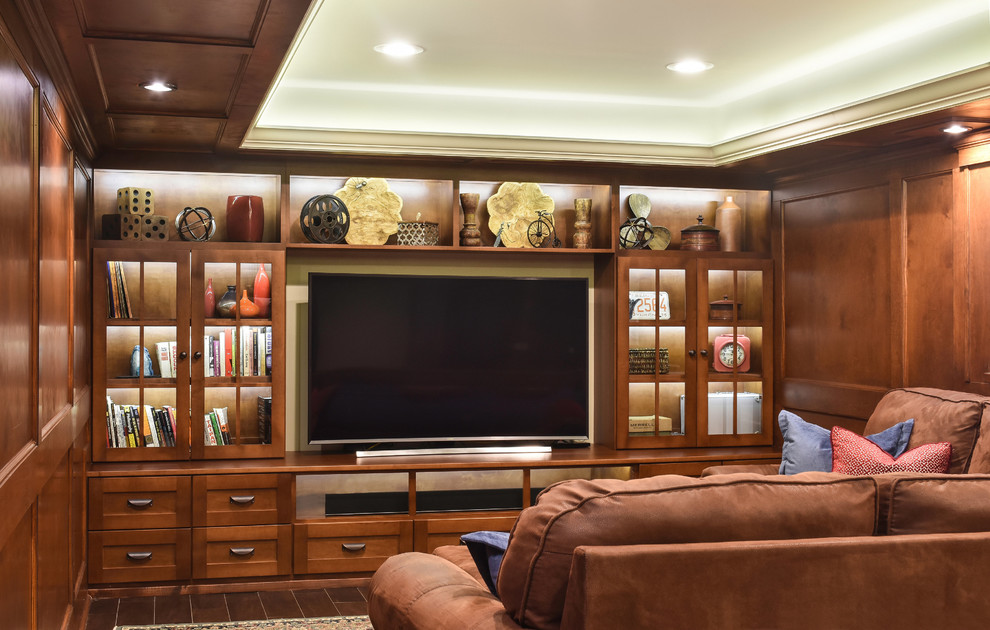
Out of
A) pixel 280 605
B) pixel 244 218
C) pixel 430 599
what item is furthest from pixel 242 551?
pixel 430 599

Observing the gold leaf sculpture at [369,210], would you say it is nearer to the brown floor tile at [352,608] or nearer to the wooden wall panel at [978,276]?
the brown floor tile at [352,608]

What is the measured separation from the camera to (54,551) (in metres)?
3.12

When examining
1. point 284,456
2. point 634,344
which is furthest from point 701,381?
point 284,456

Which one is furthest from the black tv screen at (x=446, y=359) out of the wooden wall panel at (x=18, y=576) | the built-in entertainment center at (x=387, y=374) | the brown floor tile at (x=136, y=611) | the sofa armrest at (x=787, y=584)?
the sofa armrest at (x=787, y=584)

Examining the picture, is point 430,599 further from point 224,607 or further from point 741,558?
point 224,607

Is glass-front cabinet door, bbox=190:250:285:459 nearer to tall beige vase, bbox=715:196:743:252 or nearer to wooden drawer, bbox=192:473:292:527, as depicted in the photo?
wooden drawer, bbox=192:473:292:527

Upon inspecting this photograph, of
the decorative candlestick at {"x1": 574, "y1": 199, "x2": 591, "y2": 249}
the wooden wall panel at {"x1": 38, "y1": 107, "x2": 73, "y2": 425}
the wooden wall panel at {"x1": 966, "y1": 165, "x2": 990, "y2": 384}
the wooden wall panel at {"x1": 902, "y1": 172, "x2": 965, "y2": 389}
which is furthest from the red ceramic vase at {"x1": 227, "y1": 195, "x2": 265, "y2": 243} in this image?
the wooden wall panel at {"x1": 966, "y1": 165, "x2": 990, "y2": 384}

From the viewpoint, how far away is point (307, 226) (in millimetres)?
4984

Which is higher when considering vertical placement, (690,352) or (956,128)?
(956,128)

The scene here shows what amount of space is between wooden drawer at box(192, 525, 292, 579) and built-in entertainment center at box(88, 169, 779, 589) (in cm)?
1

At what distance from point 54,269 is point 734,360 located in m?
3.76

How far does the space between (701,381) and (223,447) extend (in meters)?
2.72

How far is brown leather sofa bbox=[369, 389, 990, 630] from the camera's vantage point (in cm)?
183

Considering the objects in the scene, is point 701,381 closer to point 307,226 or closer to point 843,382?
point 843,382
